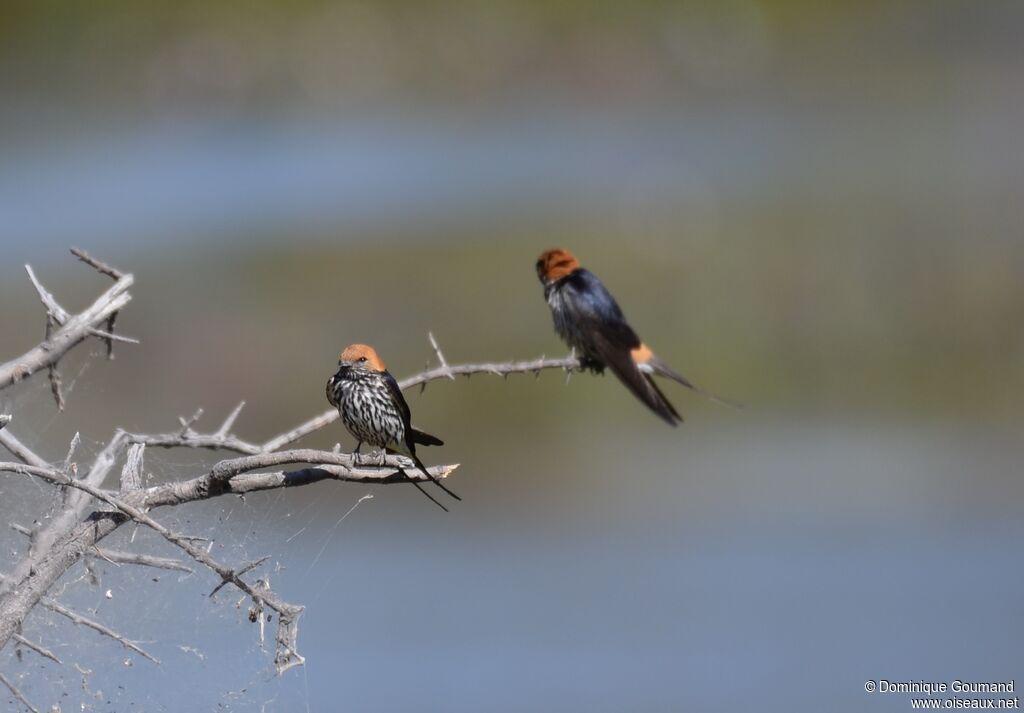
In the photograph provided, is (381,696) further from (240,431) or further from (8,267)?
(8,267)

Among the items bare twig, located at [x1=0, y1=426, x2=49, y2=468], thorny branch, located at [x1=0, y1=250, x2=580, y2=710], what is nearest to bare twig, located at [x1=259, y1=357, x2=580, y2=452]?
thorny branch, located at [x1=0, y1=250, x2=580, y2=710]

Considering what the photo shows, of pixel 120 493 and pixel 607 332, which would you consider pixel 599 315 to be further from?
pixel 120 493

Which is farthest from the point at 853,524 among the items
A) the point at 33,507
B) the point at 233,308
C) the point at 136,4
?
the point at 136,4

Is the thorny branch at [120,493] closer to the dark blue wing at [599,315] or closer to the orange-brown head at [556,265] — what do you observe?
the dark blue wing at [599,315]

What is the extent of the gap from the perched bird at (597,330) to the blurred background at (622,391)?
5.41ft

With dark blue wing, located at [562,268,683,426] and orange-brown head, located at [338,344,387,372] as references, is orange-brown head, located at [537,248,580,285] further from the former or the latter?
orange-brown head, located at [338,344,387,372]

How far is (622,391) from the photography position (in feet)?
41.5

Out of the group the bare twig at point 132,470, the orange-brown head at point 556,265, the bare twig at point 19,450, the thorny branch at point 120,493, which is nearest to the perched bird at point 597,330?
the orange-brown head at point 556,265

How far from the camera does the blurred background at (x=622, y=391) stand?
8.66 meters

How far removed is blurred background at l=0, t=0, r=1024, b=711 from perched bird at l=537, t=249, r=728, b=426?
1.65 metres

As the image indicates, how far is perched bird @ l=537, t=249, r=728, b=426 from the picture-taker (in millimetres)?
6758

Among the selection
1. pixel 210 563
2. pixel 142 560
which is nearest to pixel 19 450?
pixel 142 560

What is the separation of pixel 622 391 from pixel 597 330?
19.0 ft

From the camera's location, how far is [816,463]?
12000 mm
